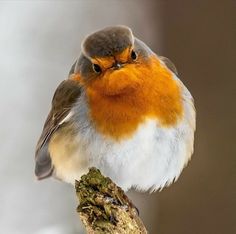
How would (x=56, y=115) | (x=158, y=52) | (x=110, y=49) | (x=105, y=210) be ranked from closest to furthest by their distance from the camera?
1. (x=105, y=210)
2. (x=110, y=49)
3. (x=56, y=115)
4. (x=158, y=52)

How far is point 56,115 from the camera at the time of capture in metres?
1.92

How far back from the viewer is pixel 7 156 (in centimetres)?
317

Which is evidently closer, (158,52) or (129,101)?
(129,101)

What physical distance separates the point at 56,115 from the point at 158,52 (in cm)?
71

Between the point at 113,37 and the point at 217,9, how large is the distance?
830 millimetres

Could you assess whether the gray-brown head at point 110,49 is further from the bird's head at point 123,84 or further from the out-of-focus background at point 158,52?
the out-of-focus background at point 158,52

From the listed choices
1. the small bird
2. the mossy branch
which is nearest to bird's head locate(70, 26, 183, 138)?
the small bird

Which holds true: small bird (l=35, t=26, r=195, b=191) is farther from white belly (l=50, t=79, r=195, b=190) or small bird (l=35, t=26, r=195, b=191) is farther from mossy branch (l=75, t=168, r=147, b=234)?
mossy branch (l=75, t=168, r=147, b=234)

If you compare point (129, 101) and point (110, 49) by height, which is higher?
point (110, 49)

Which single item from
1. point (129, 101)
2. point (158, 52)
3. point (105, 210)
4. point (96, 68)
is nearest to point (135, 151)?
point (129, 101)

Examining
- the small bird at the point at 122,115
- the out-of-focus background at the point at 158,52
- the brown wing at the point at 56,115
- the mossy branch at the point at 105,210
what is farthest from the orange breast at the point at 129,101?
the out-of-focus background at the point at 158,52

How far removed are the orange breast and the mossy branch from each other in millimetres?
397

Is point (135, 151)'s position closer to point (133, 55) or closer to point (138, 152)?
point (138, 152)

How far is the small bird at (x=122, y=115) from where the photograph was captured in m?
1.69
